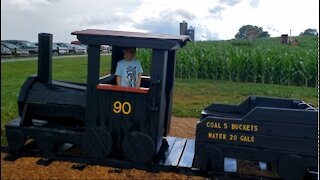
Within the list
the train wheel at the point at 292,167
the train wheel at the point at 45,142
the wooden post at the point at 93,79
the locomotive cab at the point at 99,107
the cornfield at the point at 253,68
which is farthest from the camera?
the cornfield at the point at 253,68

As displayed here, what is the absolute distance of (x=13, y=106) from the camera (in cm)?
765

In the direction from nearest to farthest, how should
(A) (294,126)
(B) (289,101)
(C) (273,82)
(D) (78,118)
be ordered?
1. (A) (294,126)
2. (D) (78,118)
3. (B) (289,101)
4. (C) (273,82)

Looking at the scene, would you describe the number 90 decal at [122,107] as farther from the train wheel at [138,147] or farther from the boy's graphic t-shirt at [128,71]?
the boy's graphic t-shirt at [128,71]

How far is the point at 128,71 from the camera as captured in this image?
4316 mm

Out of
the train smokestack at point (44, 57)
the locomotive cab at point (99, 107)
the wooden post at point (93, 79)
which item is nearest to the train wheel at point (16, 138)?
the locomotive cab at point (99, 107)

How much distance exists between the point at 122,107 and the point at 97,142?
496 millimetres

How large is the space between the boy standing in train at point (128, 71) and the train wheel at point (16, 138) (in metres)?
1.34

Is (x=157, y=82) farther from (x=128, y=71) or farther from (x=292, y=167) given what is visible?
(x=292, y=167)

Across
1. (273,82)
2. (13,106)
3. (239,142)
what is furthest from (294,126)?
(273,82)

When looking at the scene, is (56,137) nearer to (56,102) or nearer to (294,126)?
(56,102)

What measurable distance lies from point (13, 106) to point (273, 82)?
43.4 ft

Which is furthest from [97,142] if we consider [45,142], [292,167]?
[292,167]

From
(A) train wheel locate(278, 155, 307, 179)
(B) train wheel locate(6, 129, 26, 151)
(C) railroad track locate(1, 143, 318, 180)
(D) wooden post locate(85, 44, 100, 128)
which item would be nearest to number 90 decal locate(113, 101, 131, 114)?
(D) wooden post locate(85, 44, 100, 128)

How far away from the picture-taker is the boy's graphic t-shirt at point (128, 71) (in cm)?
431
